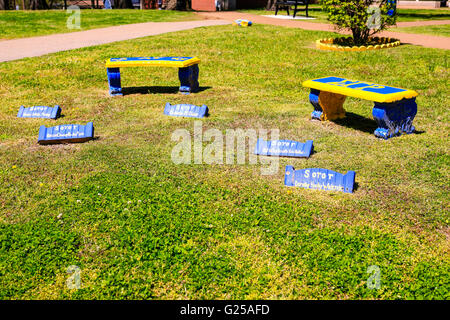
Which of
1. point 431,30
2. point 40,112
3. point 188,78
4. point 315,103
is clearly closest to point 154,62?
point 188,78

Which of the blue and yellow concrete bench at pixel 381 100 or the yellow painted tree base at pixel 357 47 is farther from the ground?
the yellow painted tree base at pixel 357 47

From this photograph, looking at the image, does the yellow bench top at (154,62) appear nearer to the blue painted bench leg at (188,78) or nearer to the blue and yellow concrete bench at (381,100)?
the blue painted bench leg at (188,78)

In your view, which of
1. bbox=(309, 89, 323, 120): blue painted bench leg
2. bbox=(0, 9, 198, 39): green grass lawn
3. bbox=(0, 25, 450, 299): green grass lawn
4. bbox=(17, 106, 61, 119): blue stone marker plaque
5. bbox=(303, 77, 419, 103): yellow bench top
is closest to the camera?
bbox=(0, 25, 450, 299): green grass lawn

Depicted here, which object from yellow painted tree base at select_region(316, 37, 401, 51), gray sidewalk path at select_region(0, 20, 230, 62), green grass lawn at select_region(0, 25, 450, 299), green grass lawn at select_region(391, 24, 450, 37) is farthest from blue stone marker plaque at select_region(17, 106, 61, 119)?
green grass lawn at select_region(391, 24, 450, 37)

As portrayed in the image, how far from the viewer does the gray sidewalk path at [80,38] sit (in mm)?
13469

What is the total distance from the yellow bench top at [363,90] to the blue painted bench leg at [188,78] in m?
3.01

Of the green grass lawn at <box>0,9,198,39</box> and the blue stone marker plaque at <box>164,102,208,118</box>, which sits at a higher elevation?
the green grass lawn at <box>0,9,198,39</box>

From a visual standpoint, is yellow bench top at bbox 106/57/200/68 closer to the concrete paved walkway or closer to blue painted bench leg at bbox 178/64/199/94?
blue painted bench leg at bbox 178/64/199/94

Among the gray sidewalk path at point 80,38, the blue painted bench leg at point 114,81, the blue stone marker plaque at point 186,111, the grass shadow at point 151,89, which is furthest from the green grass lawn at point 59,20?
the blue stone marker plaque at point 186,111

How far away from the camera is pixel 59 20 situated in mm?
19969

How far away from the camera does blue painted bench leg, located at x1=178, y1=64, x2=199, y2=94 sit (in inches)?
368

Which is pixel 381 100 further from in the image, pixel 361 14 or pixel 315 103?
pixel 361 14

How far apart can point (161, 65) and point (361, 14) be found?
7246 mm

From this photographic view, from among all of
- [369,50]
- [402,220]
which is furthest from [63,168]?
[369,50]
